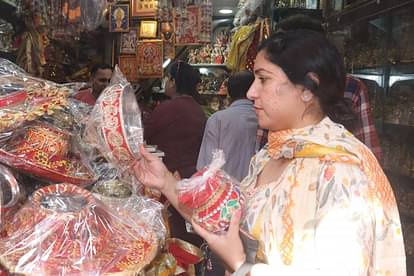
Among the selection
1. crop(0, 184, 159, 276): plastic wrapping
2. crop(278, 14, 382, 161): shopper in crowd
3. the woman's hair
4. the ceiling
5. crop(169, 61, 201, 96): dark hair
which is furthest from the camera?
the ceiling

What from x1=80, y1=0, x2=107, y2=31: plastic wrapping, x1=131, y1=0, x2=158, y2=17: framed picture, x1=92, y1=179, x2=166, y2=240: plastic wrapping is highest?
x1=131, y1=0, x2=158, y2=17: framed picture

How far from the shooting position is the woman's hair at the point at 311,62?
1134mm


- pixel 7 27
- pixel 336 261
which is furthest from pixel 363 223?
pixel 7 27

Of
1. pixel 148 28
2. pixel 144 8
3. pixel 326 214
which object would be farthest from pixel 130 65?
pixel 326 214

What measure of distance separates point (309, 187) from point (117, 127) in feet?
1.49

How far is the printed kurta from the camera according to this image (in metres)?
0.93

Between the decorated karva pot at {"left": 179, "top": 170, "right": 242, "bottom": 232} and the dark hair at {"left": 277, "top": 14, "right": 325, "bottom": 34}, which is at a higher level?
the dark hair at {"left": 277, "top": 14, "right": 325, "bottom": 34}

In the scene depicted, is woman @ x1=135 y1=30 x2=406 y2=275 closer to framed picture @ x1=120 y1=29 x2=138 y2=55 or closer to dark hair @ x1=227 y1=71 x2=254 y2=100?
dark hair @ x1=227 y1=71 x2=254 y2=100

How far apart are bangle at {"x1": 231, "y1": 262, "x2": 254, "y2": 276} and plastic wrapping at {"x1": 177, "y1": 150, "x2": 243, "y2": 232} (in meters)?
0.09

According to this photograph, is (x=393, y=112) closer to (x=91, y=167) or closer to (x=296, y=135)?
(x=296, y=135)

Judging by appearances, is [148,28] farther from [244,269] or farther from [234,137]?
[244,269]

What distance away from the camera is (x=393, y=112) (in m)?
2.92

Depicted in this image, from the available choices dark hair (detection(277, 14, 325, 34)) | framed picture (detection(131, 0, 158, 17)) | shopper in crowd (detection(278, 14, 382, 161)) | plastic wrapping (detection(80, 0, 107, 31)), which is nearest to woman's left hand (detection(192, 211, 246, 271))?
dark hair (detection(277, 14, 325, 34))

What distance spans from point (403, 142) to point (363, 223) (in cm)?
209
